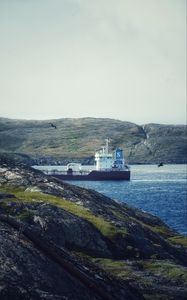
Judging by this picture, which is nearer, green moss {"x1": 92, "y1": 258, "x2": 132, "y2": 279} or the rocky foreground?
the rocky foreground

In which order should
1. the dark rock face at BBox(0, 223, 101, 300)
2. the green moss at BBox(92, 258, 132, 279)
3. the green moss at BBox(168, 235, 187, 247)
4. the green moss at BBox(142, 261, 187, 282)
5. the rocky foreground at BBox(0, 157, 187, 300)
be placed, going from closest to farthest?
the dark rock face at BBox(0, 223, 101, 300), the rocky foreground at BBox(0, 157, 187, 300), the green moss at BBox(92, 258, 132, 279), the green moss at BBox(142, 261, 187, 282), the green moss at BBox(168, 235, 187, 247)

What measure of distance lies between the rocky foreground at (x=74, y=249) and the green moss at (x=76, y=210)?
0.08m

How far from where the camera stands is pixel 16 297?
16953 millimetres

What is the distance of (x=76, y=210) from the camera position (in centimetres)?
4191

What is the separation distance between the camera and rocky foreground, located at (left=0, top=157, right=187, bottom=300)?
18.6 m

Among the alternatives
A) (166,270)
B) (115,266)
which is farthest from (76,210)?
(166,270)

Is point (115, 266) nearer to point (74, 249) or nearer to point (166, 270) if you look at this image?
point (166, 270)

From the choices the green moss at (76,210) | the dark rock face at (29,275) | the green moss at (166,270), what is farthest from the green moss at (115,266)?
the dark rock face at (29,275)

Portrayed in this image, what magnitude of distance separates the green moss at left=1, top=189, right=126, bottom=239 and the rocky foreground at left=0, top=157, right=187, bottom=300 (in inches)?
3.2

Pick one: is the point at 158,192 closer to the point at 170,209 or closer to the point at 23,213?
the point at 170,209

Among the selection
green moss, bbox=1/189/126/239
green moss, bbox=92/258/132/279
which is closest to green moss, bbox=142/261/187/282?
green moss, bbox=92/258/132/279

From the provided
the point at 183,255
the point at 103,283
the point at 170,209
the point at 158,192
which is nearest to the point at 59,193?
the point at 183,255

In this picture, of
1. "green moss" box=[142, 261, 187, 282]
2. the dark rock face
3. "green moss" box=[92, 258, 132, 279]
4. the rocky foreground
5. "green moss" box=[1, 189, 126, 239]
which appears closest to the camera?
the dark rock face

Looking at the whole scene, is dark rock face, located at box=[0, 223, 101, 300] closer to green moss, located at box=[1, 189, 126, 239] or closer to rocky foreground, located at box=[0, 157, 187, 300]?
rocky foreground, located at box=[0, 157, 187, 300]
